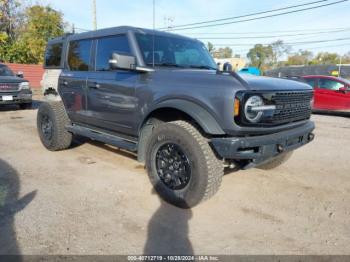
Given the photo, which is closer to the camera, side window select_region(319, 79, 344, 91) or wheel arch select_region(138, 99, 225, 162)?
wheel arch select_region(138, 99, 225, 162)

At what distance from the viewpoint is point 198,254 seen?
269cm

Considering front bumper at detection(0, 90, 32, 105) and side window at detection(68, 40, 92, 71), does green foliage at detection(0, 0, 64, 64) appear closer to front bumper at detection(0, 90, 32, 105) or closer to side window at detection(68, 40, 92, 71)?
front bumper at detection(0, 90, 32, 105)

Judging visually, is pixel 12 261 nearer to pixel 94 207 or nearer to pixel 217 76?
pixel 94 207

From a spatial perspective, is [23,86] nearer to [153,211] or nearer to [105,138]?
[105,138]

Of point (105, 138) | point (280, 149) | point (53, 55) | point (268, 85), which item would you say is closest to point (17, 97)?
point (53, 55)

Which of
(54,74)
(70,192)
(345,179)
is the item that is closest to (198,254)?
(70,192)

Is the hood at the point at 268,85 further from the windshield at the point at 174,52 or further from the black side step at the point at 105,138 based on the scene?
the black side step at the point at 105,138

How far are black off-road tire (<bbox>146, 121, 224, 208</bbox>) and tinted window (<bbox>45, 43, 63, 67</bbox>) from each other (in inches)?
121

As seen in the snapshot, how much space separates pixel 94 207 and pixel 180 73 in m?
1.79

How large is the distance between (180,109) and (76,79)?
7.75ft

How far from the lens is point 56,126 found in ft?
17.7

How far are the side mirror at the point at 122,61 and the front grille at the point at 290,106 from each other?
1.63m

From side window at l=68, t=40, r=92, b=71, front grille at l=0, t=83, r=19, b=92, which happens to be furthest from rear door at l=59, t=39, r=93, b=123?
front grille at l=0, t=83, r=19, b=92

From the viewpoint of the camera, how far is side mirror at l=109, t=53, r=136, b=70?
137 inches
